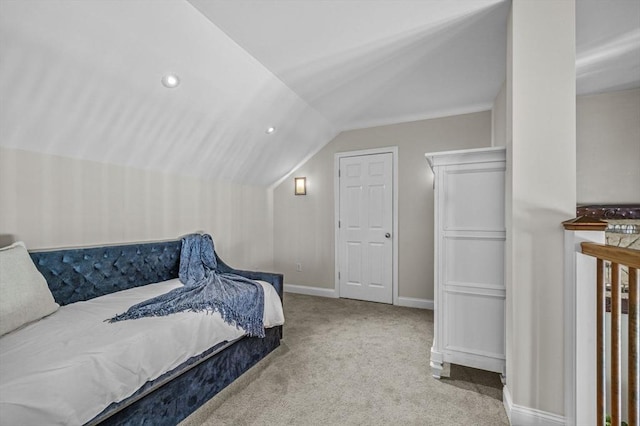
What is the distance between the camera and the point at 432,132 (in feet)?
13.2

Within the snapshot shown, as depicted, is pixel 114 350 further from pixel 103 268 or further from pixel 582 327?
pixel 582 327

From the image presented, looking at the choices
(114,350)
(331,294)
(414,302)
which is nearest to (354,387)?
(114,350)

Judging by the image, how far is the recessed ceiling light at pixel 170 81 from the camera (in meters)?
2.28

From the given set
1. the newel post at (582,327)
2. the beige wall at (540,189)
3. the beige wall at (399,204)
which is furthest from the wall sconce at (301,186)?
the newel post at (582,327)

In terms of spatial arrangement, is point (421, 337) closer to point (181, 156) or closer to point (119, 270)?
point (119, 270)

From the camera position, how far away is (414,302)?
13.4ft

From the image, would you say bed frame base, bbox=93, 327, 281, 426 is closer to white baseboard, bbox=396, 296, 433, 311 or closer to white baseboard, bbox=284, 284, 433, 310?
white baseboard, bbox=284, 284, 433, 310

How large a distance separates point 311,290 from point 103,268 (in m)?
2.88

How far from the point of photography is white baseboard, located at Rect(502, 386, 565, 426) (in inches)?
69.0

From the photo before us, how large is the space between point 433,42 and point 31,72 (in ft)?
8.94

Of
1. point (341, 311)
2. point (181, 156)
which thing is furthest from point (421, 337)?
point (181, 156)

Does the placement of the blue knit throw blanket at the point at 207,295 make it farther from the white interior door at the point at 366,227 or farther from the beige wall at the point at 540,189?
the white interior door at the point at 366,227

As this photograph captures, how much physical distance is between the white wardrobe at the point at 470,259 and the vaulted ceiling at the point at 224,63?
3.33 feet

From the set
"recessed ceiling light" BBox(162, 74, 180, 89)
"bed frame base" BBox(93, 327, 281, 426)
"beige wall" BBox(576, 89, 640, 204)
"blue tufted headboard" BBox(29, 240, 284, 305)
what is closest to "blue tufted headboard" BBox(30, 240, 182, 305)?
"blue tufted headboard" BBox(29, 240, 284, 305)
